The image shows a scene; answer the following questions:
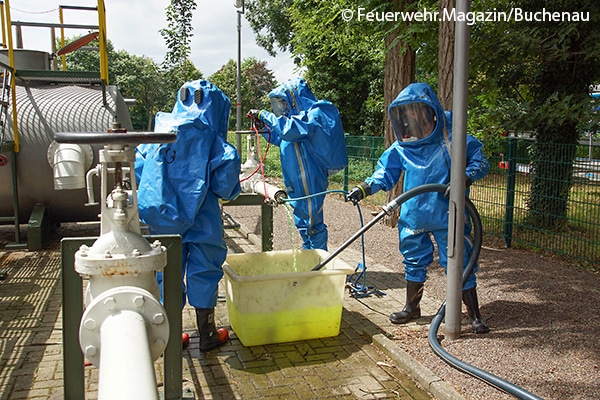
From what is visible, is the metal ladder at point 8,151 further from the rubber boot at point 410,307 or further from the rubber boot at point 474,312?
the rubber boot at point 474,312

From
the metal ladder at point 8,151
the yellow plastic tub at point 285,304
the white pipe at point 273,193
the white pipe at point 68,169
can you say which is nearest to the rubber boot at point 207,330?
the yellow plastic tub at point 285,304

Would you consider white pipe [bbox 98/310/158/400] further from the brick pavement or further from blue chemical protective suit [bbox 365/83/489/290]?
blue chemical protective suit [bbox 365/83/489/290]

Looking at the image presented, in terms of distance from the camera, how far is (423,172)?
14.0 ft

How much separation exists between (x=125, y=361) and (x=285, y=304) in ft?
8.91

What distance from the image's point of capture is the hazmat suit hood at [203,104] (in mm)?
3826

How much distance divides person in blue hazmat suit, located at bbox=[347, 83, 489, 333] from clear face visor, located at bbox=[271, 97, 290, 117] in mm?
1312

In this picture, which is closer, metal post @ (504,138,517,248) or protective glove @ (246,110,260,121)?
protective glove @ (246,110,260,121)

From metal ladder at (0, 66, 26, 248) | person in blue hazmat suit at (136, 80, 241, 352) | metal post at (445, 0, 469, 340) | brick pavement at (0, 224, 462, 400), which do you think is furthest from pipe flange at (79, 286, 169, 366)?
metal ladder at (0, 66, 26, 248)

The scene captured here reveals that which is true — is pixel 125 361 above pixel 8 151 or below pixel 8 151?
below

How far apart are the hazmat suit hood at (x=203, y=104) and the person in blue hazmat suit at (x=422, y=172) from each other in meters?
1.13

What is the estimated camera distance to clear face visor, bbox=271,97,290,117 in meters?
5.45

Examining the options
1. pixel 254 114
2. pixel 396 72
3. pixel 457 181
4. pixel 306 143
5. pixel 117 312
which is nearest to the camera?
pixel 117 312

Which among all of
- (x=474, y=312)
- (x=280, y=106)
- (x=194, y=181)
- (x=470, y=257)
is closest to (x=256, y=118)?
(x=280, y=106)

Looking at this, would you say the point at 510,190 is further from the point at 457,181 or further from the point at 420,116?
the point at 457,181
